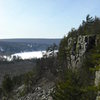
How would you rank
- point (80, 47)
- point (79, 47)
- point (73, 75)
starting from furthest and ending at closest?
point (79, 47), point (80, 47), point (73, 75)

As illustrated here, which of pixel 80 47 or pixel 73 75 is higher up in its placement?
pixel 80 47

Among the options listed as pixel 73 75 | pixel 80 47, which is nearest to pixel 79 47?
pixel 80 47

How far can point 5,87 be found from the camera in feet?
272

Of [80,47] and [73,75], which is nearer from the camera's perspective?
[73,75]

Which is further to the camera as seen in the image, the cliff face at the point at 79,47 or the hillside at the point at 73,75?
the cliff face at the point at 79,47

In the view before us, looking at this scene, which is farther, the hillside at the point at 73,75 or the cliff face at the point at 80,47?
the cliff face at the point at 80,47

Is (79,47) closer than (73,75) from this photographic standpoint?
No

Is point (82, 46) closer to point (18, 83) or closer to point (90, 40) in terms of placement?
point (90, 40)

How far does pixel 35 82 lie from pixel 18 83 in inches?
1007

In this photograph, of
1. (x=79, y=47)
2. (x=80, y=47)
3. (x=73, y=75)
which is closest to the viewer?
(x=73, y=75)

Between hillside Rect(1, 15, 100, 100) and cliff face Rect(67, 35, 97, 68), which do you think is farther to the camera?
cliff face Rect(67, 35, 97, 68)

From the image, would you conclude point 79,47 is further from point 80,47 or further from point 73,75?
point 73,75

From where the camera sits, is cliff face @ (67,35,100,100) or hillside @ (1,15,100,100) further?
cliff face @ (67,35,100,100)

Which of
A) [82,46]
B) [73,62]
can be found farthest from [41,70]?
[82,46]
